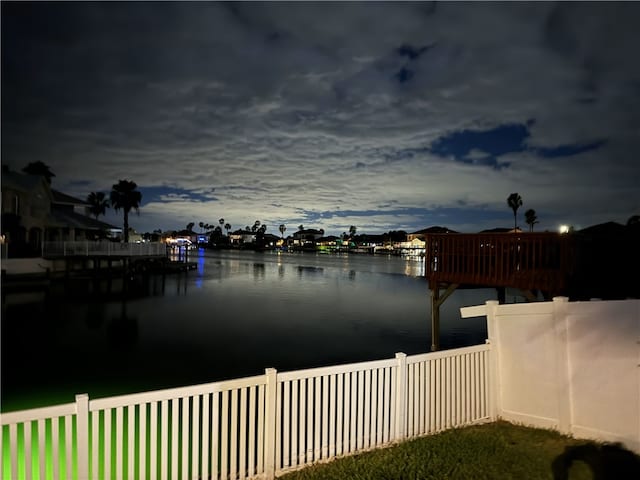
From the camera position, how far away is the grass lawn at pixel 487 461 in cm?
505

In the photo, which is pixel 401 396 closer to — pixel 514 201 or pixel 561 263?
pixel 561 263

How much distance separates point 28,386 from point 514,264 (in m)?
14.9

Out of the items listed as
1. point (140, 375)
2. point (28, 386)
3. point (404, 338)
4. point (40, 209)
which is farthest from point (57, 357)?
point (40, 209)

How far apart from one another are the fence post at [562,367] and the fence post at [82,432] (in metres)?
5.75

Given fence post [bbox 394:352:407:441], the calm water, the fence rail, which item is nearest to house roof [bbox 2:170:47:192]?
the fence rail

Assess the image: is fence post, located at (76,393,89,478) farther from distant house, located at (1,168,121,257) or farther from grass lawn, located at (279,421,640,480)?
distant house, located at (1,168,121,257)

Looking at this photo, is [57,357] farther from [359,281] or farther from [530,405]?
[359,281]

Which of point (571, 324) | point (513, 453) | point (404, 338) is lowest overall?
point (404, 338)

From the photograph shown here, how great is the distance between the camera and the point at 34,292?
29297mm

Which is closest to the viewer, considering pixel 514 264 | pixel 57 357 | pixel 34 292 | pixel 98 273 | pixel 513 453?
pixel 513 453

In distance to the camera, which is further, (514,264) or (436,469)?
(514,264)

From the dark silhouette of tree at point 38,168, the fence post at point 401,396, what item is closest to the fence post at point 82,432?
the fence post at point 401,396

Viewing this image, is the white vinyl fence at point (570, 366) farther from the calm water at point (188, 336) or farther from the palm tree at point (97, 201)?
the palm tree at point (97, 201)

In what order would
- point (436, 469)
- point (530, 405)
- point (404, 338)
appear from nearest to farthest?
point (436, 469) → point (530, 405) → point (404, 338)
